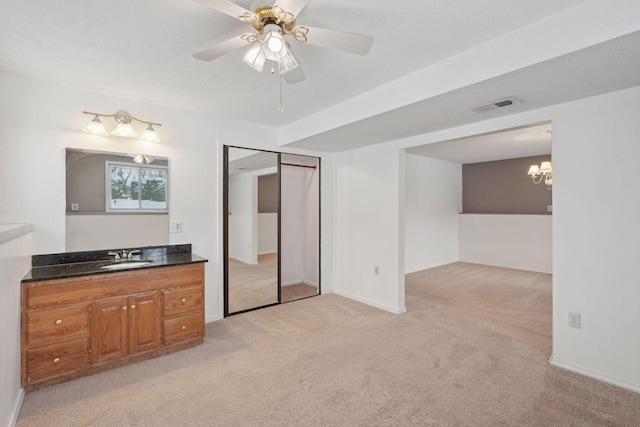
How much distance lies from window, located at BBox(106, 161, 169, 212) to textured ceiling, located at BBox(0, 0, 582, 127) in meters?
0.69

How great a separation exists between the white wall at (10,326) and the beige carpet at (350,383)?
0.18 meters

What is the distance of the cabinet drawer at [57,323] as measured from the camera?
2.14m

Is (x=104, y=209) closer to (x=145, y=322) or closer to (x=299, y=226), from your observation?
(x=145, y=322)

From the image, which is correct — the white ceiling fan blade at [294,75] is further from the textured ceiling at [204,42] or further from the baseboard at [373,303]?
the baseboard at [373,303]

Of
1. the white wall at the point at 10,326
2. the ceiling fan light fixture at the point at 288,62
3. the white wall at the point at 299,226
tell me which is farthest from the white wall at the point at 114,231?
the ceiling fan light fixture at the point at 288,62

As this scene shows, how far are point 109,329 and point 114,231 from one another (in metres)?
0.96

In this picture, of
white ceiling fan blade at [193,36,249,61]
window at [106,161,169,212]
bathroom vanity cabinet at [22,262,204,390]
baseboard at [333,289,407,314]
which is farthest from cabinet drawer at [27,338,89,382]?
baseboard at [333,289,407,314]

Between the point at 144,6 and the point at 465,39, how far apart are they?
1.86 meters

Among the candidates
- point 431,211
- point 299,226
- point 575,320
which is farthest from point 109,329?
point 431,211

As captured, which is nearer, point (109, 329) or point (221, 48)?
point (221, 48)

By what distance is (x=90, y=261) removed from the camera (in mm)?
2803

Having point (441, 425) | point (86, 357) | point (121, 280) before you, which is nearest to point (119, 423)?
point (86, 357)

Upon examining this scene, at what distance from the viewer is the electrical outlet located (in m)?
2.41

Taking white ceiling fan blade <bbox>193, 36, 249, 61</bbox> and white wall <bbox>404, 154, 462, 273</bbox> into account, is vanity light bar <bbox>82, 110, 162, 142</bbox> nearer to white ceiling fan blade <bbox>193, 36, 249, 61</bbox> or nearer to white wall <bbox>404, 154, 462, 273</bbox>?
white ceiling fan blade <bbox>193, 36, 249, 61</bbox>
